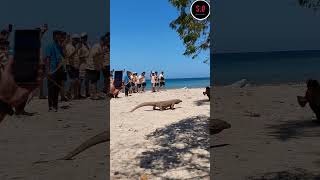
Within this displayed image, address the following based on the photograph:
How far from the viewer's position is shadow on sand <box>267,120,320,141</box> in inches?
315

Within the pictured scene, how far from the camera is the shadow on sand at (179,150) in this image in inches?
311

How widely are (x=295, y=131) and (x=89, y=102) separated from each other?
3527mm

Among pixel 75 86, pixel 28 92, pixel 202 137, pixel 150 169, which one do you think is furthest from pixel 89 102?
pixel 202 137

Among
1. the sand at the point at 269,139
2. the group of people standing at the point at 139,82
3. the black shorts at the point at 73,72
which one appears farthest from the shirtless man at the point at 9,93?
the group of people standing at the point at 139,82

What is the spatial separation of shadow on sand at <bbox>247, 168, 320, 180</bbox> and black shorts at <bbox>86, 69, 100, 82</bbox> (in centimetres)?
267

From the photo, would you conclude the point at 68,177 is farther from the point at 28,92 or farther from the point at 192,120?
the point at 192,120

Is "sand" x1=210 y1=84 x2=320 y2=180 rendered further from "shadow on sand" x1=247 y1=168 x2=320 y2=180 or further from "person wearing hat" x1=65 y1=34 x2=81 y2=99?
"person wearing hat" x1=65 y1=34 x2=81 y2=99

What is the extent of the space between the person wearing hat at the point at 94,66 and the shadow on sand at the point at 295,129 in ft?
10.3

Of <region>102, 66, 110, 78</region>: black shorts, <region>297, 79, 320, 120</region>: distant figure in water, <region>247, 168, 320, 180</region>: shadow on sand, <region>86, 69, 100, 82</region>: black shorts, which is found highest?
<region>102, 66, 110, 78</region>: black shorts

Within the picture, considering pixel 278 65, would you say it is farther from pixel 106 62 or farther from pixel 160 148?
pixel 106 62

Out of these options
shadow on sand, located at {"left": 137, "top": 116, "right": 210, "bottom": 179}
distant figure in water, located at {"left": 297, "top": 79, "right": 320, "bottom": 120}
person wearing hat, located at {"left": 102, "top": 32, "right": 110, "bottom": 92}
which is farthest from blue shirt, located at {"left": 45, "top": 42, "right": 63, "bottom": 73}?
distant figure in water, located at {"left": 297, "top": 79, "right": 320, "bottom": 120}

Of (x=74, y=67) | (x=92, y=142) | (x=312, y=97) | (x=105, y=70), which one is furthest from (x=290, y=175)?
(x=74, y=67)

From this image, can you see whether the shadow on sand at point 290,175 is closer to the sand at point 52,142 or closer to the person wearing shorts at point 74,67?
the sand at point 52,142

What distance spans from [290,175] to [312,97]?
6.85 feet
